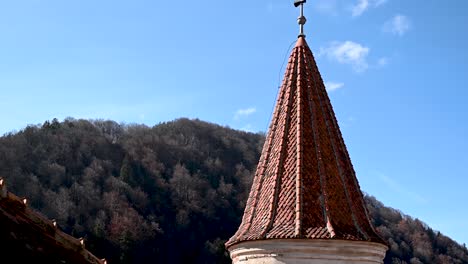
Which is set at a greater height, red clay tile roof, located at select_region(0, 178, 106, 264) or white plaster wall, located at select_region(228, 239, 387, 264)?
white plaster wall, located at select_region(228, 239, 387, 264)

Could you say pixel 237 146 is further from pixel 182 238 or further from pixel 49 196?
pixel 49 196

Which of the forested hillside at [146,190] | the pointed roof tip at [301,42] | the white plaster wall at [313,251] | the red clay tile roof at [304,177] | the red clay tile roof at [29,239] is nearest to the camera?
the red clay tile roof at [29,239]

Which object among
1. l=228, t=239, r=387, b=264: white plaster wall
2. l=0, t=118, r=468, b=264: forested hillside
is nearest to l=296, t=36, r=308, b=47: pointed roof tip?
l=228, t=239, r=387, b=264: white plaster wall

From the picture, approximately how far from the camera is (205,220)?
64.4m

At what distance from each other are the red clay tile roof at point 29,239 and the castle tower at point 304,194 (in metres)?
2.91

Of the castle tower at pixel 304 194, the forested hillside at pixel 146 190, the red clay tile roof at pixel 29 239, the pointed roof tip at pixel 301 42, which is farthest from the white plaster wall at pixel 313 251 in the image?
the forested hillside at pixel 146 190

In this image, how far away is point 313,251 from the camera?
8.55 m

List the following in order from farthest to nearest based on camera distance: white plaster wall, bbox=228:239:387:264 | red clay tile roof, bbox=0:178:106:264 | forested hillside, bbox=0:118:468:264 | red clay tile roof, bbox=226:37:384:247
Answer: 1. forested hillside, bbox=0:118:468:264
2. red clay tile roof, bbox=226:37:384:247
3. white plaster wall, bbox=228:239:387:264
4. red clay tile roof, bbox=0:178:106:264

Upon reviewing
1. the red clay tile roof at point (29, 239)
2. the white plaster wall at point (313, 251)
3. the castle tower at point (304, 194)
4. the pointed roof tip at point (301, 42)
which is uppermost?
the pointed roof tip at point (301, 42)

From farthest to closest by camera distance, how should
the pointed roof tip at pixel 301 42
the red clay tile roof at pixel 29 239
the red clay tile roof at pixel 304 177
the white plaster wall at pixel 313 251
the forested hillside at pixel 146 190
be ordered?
the forested hillside at pixel 146 190 → the pointed roof tip at pixel 301 42 → the red clay tile roof at pixel 304 177 → the white plaster wall at pixel 313 251 → the red clay tile roof at pixel 29 239

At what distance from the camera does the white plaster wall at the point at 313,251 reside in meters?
8.55

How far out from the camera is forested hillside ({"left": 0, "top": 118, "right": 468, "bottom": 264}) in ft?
195

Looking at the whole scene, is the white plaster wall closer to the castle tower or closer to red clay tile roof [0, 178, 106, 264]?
the castle tower

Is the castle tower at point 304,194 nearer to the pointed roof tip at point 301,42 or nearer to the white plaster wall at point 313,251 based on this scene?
the white plaster wall at point 313,251
